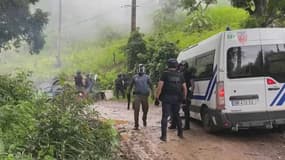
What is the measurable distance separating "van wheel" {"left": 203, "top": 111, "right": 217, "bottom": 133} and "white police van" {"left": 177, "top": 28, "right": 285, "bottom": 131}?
63 centimetres

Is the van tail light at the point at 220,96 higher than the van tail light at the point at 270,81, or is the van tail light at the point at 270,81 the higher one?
the van tail light at the point at 270,81

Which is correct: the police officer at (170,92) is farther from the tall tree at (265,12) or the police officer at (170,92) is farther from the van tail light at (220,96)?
the tall tree at (265,12)

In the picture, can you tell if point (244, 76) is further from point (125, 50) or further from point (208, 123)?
point (125, 50)

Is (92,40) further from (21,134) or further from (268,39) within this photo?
(21,134)

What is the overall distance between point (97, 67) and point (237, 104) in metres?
33.3

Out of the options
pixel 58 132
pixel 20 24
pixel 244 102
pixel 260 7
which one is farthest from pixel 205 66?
pixel 20 24

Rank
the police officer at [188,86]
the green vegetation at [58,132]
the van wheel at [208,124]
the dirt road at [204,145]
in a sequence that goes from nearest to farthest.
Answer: the green vegetation at [58,132]
the dirt road at [204,145]
the van wheel at [208,124]
the police officer at [188,86]

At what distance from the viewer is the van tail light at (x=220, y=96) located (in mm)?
11016

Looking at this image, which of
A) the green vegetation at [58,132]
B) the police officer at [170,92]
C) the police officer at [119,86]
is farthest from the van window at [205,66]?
the police officer at [119,86]

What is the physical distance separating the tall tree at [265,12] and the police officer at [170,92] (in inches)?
229

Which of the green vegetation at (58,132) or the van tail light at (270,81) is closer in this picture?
the green vegetation at (58,132)

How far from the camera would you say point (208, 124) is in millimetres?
12141

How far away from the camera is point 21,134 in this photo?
7191mm

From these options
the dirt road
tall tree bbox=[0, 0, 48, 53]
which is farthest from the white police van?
tall tree bbox=[0, 0, 48, 53]
